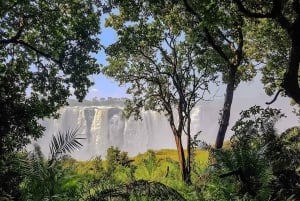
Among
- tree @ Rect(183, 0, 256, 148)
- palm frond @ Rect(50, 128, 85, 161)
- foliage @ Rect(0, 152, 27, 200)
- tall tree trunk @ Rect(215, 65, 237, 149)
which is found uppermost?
tree @ Rect(183, 0, 256, 148)

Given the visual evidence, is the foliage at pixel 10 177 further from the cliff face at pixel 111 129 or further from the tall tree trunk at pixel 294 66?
the cliff face at pixel 111 129

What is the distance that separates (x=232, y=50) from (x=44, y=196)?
42.5 ft

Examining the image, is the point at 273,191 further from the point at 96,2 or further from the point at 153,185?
the point at 96,2

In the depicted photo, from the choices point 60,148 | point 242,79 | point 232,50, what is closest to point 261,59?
point 242,79

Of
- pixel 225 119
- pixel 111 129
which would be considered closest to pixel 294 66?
pixel 225 119

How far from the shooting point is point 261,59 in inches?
976

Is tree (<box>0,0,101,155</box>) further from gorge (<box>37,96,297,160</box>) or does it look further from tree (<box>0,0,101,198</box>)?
gorge (<box>37,96,297,160</box>)

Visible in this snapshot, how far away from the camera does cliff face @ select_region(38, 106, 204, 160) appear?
109075 millimetres

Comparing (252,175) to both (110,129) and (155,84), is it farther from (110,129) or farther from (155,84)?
(110,129)

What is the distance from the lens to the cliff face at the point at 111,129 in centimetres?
10907

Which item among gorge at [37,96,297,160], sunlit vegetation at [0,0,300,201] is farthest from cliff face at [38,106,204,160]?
sunlit vegetation at [0,0,300,201]

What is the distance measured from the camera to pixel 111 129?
11456cm

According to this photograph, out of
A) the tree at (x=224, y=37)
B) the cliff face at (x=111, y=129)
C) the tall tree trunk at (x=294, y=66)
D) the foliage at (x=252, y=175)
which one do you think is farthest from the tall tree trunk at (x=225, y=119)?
the cliff face at (x=111, y=129)

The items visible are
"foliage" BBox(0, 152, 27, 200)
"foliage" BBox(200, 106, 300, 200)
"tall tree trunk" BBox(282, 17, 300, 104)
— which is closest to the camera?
"foliage" BBox(0, 152, 27, 200)
